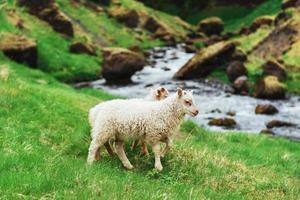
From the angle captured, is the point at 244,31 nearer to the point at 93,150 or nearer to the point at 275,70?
the point at 275,70

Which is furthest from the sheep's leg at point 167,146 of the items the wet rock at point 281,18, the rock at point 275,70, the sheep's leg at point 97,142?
the wet rock at point 281,18

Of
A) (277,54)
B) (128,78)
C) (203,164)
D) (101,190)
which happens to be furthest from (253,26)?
(101,190)

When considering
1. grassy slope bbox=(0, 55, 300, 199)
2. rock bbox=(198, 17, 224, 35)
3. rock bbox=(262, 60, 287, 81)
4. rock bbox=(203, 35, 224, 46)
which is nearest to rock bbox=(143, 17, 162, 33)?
rock bbox=(203, 35, 224, 46)

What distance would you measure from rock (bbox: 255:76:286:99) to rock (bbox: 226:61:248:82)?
16.6ft

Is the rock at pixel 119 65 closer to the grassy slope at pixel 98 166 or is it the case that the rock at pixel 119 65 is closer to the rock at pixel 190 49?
the rock at pixel 190 49

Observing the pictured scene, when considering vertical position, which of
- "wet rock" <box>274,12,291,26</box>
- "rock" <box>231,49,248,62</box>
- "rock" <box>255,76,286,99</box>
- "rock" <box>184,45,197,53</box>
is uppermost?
"wet rock" <box>274,12,291,26</box>

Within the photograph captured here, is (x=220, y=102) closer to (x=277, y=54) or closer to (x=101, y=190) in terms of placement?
(x=277, y=54)

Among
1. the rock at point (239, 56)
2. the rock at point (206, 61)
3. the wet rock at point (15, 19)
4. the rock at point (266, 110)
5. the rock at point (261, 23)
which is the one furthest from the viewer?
the rock at point (261, 23)

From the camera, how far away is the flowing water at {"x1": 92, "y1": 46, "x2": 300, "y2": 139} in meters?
35.5

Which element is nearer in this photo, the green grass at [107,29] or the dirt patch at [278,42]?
→ the dirt patch at [278,42]

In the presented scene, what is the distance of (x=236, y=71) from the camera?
4962 cm

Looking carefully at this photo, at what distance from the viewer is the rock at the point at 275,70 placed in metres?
47.1

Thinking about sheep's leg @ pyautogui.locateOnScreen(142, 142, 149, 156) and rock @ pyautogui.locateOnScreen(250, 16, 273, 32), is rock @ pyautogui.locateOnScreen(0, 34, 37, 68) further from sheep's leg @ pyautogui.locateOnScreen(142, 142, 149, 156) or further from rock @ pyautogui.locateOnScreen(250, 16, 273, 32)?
rock @ pyautogui.locateOnScreen(250, 16, 273, 32)

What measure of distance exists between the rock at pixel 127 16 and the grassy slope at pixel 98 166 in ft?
181
